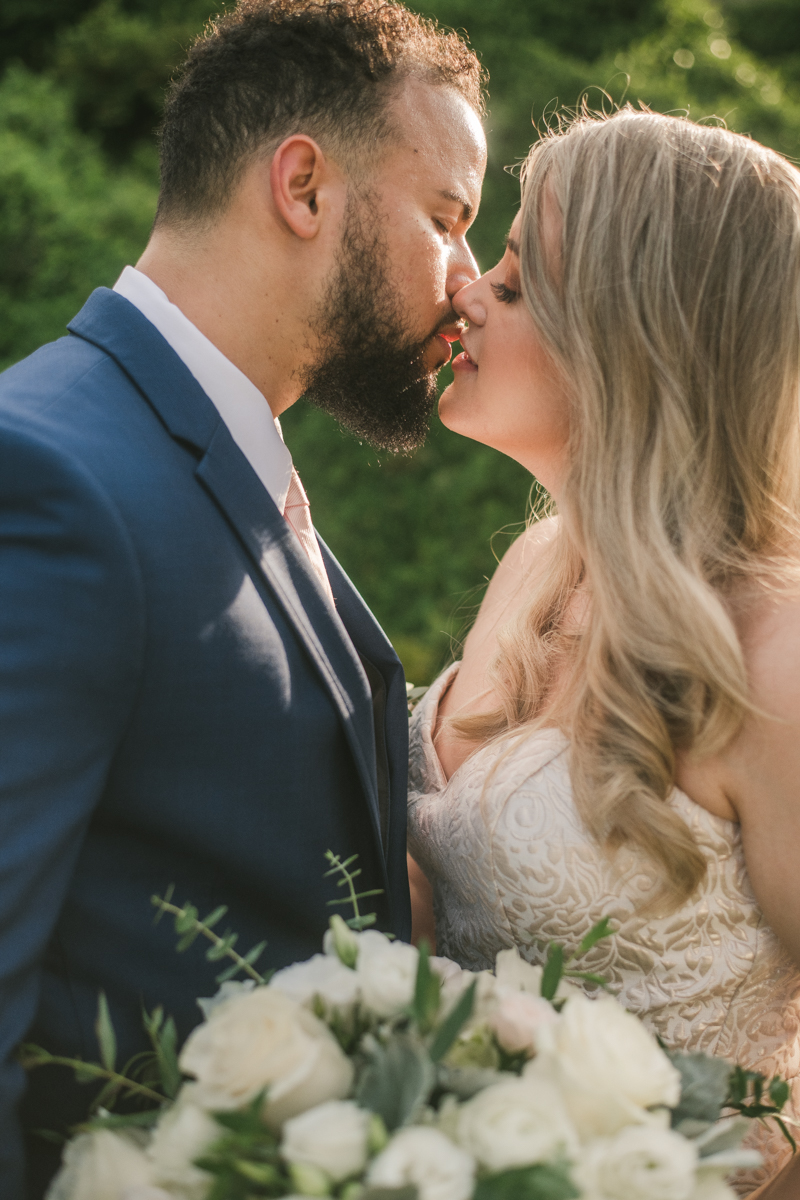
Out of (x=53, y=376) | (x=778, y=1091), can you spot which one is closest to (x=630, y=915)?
(x=778, y=1091)

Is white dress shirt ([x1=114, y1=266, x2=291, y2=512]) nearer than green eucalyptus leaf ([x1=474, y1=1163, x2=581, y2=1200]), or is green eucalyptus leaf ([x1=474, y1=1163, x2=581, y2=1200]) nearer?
green eucalyptus leaf ([x1=474, y1=1163, x2=581, y2=1200])

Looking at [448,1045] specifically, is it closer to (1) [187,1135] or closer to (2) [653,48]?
(1) [187,1135]

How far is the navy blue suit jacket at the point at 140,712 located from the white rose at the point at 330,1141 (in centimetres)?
57

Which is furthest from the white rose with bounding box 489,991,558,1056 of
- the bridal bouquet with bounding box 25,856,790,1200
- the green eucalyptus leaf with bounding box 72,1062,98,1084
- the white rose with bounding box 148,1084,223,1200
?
the green eucalyptus leaf with bounding box 72,1062,98,1084

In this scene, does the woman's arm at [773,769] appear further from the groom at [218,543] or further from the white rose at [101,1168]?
the white rose at [101,1168]

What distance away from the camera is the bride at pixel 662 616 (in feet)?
6.43

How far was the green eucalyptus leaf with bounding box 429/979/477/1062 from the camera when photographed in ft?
3.93

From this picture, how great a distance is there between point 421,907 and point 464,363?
148cm

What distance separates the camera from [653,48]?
7750mm

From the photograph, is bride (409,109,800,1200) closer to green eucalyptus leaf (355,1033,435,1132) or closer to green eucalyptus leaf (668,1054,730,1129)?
green eucalyptus leaf (668,1054,730,1129)

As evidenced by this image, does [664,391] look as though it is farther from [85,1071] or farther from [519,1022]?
[85,1071]

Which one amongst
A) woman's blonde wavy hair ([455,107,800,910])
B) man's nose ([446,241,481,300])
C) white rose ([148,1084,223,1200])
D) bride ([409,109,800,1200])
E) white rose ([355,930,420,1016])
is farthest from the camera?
man's nose ([446,241,481,300])

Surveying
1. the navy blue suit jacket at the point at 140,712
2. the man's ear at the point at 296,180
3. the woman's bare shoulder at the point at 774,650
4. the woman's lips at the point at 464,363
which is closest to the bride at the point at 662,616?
the woman's bare shoulder at the point at 774,650

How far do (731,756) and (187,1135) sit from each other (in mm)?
1257
